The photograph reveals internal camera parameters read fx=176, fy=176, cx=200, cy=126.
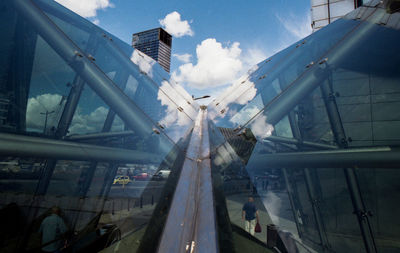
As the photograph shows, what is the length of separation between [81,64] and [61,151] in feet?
3.96

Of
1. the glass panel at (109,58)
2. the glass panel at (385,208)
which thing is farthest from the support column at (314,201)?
the glass panel at (385,208)

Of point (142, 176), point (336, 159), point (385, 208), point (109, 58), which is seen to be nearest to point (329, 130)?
point (336, 159)

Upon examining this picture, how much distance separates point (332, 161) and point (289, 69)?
211cm

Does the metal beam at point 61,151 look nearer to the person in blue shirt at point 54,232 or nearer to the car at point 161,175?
the car at point 161,175

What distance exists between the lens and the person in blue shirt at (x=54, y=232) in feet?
5.27

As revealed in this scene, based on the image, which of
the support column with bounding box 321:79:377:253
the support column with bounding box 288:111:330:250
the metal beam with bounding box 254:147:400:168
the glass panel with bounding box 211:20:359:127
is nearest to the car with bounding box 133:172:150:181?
the metal beam with bounding box 254:147:400:168

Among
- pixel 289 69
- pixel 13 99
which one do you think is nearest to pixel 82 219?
pixel 13 99

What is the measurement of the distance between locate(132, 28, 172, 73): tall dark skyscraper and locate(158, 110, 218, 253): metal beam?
441 feet

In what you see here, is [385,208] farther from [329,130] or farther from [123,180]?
[123,180]

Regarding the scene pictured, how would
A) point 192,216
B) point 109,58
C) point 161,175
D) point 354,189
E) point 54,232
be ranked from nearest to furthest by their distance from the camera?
point 192,216, point 161,175, point 54,232, point 354,189, point 109,58

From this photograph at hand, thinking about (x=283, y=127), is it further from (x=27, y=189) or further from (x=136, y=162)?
(x=27, y=189)

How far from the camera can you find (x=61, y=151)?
176 cm

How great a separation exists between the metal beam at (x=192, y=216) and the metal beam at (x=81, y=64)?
1.11 metres

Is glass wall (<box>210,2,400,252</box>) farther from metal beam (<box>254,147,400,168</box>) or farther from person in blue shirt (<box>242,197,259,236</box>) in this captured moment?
person in blue shirt (<box>242,197,259,236</box>)
